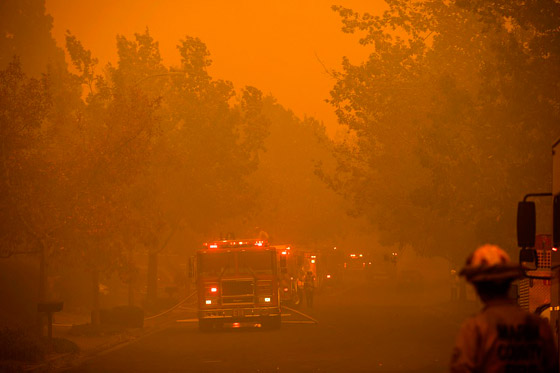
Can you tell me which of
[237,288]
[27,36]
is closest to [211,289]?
[237,288]

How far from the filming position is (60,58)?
63469 millimetres

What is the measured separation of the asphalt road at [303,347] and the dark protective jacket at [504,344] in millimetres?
12105

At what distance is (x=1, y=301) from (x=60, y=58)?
3491 centimetres

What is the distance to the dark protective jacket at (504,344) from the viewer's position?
5520 millimetres

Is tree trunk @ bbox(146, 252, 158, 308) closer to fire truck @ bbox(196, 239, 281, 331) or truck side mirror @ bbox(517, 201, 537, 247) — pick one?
fire truck @ bbox(196, 239, 281, 331)

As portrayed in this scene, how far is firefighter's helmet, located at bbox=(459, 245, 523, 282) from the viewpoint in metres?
5.55

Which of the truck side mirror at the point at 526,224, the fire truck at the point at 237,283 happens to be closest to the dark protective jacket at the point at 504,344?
the truck side mirror at the point at 526,224

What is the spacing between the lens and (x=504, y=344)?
5508 millimetres

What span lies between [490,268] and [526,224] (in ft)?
15.2

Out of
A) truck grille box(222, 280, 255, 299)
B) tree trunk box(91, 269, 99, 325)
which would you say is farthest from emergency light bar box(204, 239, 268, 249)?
tree trunk box(91, 269, 99, 325)

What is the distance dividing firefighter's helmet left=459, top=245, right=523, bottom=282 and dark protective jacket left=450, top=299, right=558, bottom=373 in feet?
0.66

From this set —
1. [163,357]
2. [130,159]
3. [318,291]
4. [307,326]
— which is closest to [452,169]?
[307,326]

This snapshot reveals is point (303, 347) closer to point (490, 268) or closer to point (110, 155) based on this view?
point (110, 155)

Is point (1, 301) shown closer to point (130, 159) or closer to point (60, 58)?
point (130, 159)
